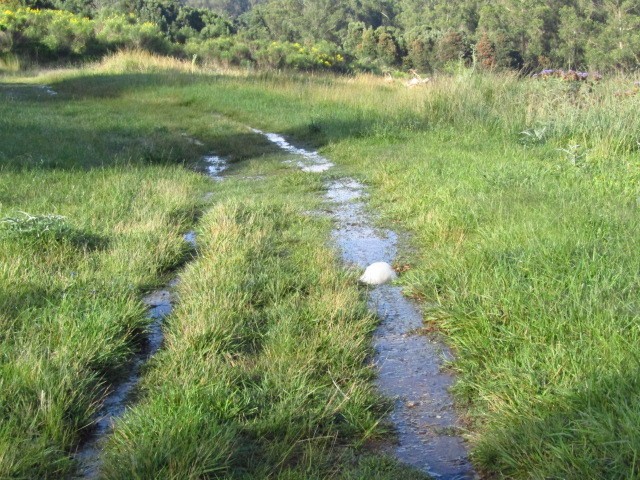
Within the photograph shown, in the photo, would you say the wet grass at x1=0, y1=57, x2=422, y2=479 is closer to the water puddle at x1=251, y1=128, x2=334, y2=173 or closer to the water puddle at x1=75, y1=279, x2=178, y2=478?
the water puddle at x1=75, y1=279, x2=178, y2=478

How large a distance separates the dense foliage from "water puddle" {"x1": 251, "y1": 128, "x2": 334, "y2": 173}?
4113 millimetres

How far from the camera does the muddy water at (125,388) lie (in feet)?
8.41

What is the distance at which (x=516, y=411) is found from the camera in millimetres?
2717

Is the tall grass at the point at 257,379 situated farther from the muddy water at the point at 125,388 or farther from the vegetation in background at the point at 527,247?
the vegetation in background at the point at 527,247

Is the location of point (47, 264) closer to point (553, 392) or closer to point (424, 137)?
point (553, 392)

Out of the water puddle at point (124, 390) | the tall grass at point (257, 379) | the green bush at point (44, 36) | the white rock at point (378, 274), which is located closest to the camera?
the tall grass at point (257, 379)

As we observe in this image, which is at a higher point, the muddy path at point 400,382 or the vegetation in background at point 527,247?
the vegetation in background at point 527,247

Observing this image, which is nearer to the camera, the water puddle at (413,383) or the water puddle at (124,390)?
the water puddle at (124,390)

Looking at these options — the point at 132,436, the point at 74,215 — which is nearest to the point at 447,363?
the point at 132,436

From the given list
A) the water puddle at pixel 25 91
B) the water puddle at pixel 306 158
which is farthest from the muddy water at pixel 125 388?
the water puddle at pixel 25 91

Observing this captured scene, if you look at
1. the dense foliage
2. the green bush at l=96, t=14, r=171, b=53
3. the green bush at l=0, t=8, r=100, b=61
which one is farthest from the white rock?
the green bush at l=0, t=8, r=100, b=61

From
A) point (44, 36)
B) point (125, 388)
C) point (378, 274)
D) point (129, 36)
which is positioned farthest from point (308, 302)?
point (44, 36)

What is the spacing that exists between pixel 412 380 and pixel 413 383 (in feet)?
0.09

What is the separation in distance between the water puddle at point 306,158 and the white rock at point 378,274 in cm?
383
